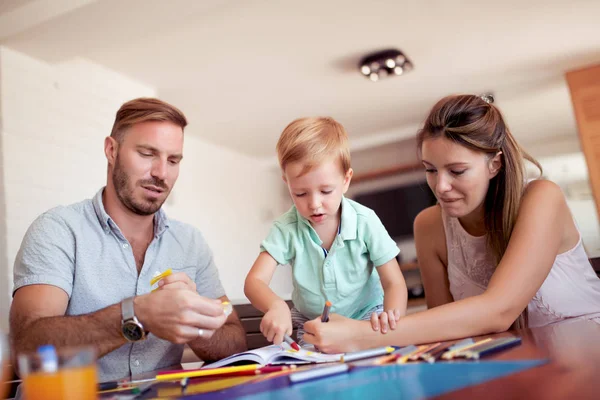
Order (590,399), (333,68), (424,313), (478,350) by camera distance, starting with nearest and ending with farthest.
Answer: (590,399), (478,350), (424,313), (333,68)

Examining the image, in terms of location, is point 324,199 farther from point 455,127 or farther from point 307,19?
point 307,19

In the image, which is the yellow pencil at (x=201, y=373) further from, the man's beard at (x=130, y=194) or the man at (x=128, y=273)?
the man's beard at (x=130, y=194)

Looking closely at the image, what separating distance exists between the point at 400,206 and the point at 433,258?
228 inches

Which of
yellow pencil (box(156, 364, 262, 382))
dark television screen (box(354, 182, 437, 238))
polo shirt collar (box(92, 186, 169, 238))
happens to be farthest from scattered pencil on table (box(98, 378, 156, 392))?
dark television screen (box(354, 182, 437, 238))

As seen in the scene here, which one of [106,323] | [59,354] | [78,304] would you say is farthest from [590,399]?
[78,304]

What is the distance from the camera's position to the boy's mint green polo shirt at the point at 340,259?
1550mm

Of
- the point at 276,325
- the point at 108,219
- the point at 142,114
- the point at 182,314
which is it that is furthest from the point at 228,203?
the point at 182,314

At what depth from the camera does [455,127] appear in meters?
1.45

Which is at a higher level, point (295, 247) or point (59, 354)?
point (295, 247)

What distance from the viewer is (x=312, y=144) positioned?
5.02 ft

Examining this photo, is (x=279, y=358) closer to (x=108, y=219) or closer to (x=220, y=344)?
(x=220, y=344)

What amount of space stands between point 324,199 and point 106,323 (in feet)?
2.20

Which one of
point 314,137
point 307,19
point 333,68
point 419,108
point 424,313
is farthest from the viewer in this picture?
point 419,108

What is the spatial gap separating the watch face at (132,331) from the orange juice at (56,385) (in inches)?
21.3
